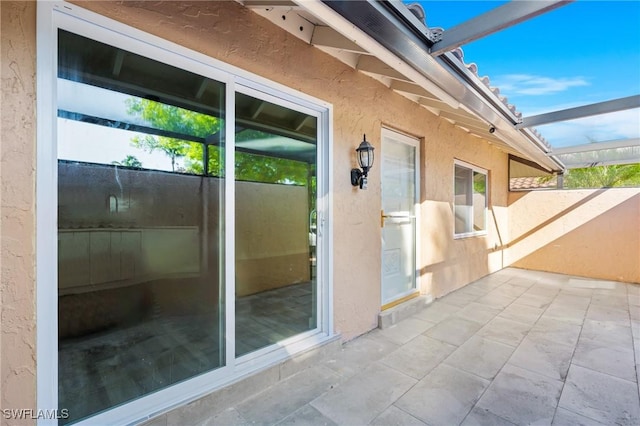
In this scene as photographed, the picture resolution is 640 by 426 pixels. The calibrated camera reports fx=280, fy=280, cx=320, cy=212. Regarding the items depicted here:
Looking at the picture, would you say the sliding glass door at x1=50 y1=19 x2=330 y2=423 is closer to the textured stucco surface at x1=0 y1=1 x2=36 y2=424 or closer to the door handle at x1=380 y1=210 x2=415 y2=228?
the textured stucco surface at x1=0 y1=1 x2=36 y2=424

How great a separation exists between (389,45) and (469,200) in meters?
5.27

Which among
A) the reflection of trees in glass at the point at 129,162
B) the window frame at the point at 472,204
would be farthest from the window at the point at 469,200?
the reflection of trees in glass at the point at 129,162

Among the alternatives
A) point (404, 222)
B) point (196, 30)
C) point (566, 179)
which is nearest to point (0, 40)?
point (196, 30)

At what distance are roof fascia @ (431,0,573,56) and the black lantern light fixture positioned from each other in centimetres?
118

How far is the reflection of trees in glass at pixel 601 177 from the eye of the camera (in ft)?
26.6

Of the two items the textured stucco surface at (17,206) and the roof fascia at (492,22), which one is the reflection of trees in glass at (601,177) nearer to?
the roof fascia at (492,22)

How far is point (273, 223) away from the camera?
9.41 feet

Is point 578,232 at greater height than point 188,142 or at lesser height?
lesser

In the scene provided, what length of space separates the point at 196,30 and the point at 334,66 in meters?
1.54

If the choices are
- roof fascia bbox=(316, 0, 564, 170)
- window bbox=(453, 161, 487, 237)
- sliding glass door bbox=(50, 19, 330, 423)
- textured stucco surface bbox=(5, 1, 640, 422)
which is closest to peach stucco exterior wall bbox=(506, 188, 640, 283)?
textured stucco surface bbox=(5, 1, 640, 422)

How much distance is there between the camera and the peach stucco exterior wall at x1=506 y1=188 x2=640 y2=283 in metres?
6.80

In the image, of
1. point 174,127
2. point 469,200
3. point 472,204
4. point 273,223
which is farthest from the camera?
point 472,204

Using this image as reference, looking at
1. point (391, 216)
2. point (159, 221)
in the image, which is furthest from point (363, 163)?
point (159, 221)

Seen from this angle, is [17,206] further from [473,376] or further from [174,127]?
[473,376]
